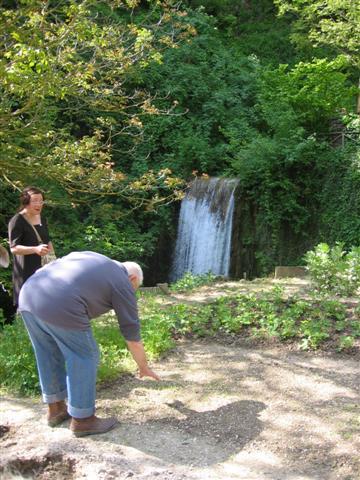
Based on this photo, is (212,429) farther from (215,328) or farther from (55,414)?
(215,328)

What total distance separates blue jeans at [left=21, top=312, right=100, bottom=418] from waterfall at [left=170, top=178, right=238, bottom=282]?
10150 mm

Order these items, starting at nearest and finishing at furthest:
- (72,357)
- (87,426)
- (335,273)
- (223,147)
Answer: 1. (72,357)
2. (87,426)
3. (335,273)
4. (223,147)

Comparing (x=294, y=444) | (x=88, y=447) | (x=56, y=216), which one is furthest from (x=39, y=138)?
(x=56, y=216)

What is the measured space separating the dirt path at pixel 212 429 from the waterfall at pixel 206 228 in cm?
882

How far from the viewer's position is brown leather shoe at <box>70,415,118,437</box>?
3934mm

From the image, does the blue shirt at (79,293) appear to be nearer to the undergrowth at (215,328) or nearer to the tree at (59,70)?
the undergrowth at (215,328)

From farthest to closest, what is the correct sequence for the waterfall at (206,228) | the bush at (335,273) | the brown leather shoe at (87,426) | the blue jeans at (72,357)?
the waterfall at (206,228) < the bush at (335,273) < the brown leather shoe at (87,426) < the blue jeans at (72,357)

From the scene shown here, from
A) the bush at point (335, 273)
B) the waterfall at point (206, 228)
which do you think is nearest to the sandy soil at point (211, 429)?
the bush at point (335, 273)

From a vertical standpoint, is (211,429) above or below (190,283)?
below

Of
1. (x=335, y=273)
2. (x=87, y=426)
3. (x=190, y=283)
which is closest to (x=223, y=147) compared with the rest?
(x=190, y=283)

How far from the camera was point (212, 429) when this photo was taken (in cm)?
412

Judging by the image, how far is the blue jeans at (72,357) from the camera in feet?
12.3

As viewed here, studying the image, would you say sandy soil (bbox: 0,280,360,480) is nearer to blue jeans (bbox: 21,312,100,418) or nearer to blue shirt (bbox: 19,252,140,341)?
blue jeans (bbox: 21,312,100,418)

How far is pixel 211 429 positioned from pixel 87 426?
0.89 metres
